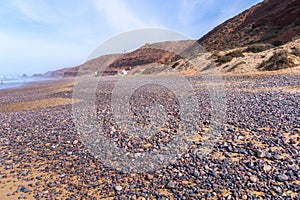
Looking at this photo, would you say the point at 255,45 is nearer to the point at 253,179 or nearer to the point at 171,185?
the point at 253,179

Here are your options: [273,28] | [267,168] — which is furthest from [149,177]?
[273,28]

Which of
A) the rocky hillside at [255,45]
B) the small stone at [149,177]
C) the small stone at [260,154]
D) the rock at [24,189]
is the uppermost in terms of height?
the rocky hillside at [255,45]

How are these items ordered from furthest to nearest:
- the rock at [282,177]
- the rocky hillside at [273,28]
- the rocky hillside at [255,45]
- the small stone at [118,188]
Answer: the rocky hillside at [273,28]
the rocky hillside at [255,45]
the small stone at [118,188]
the rock at [282,177]

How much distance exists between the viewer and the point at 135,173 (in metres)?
4.02

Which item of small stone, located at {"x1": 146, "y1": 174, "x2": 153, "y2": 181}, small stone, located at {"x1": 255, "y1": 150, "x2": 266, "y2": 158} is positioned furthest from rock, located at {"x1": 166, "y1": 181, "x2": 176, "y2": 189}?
small stone, located at {"x1": 255, "y1": 150, "x2": 266, "y2": 158}

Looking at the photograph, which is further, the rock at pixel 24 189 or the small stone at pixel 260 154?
the small stone at pixel 260 154

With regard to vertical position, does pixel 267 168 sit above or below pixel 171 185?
above

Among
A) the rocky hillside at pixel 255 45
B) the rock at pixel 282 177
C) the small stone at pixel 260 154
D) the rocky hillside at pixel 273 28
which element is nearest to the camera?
the rock at pixel 282 177

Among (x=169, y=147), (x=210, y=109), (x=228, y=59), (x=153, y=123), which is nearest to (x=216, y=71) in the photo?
(x=228, y=59)

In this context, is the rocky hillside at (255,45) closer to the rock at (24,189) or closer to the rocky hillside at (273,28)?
the rocky hillside at (273,28)

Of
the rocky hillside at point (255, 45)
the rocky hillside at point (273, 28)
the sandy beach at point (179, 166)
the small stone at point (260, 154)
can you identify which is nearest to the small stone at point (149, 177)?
the sandy beach at point (179, 166)

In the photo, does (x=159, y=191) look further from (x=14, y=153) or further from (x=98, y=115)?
(x=98, y=115)

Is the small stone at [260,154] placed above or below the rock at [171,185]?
above

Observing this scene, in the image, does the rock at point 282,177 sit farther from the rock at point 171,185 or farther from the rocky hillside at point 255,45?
the rocky hillside at point 255,45
